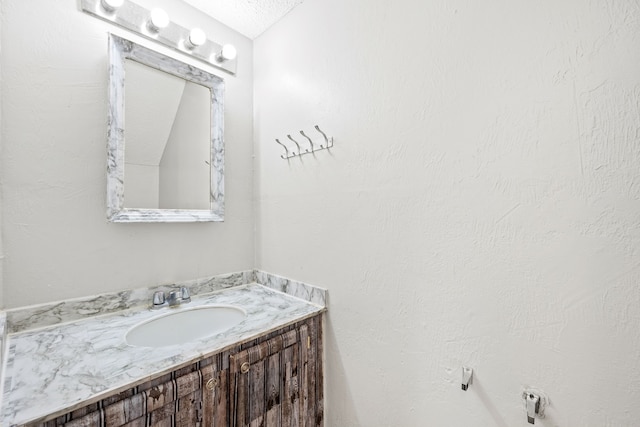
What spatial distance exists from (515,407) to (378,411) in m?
0.52

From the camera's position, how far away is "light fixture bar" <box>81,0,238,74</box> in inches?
44.9

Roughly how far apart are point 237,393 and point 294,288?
540 millimetres

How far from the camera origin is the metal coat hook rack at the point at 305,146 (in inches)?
49.5

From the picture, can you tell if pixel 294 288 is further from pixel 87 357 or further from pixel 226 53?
pixel 226 53

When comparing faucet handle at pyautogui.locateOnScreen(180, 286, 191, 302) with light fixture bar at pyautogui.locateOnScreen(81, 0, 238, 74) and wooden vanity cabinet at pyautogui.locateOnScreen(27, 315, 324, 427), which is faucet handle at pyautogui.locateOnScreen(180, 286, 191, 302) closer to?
wooden vanity cabinet at pyautogui.locateOnScreen(27, 315, 324, 427)

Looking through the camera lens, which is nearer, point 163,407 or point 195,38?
point 163,407

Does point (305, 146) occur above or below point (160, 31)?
Result: below

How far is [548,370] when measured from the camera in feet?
2.38

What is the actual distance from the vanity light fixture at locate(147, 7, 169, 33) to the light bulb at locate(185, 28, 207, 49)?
0.11 meters

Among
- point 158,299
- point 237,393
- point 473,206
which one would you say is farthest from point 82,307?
point 473,206

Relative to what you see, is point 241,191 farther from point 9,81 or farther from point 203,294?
point 9,81

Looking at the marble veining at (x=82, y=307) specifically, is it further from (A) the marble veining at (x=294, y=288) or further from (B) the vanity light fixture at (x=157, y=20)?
(B) the vanity light fixture at (x=157, y=20)

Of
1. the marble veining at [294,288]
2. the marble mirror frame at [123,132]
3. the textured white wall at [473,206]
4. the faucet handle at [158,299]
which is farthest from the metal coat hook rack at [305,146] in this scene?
the faucet handle at [158,299]

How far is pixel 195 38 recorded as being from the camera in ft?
4.38
